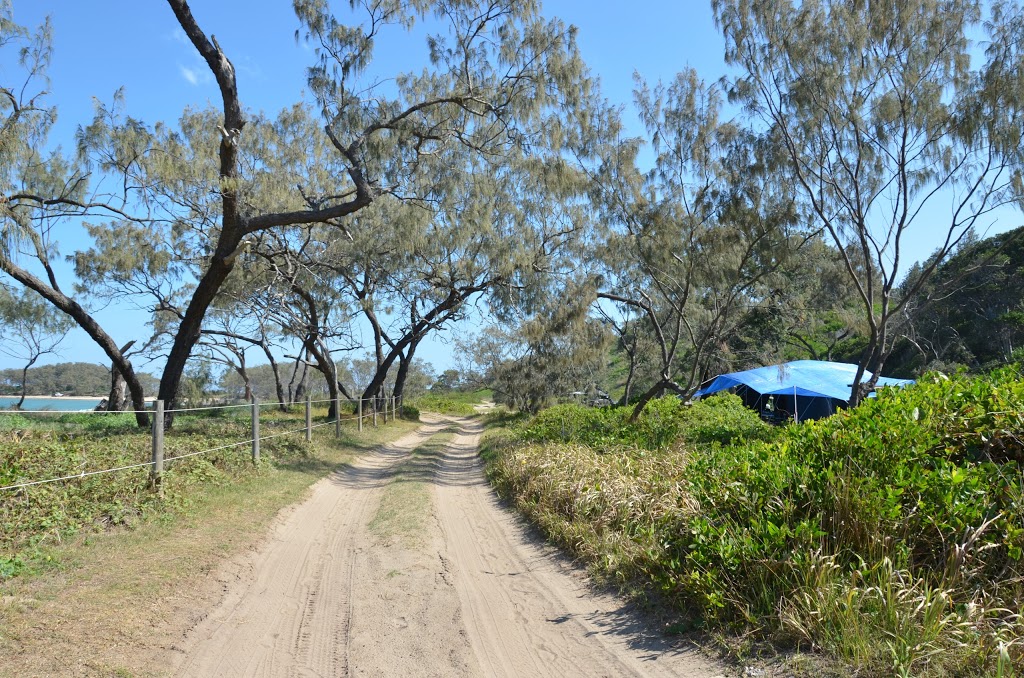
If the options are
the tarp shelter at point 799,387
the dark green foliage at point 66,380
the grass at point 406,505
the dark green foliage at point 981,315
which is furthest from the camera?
the dark green foliage at point 66,380

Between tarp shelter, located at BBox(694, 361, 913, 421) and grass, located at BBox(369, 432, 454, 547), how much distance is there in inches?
562

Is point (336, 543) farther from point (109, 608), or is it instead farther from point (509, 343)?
point (509, 343)

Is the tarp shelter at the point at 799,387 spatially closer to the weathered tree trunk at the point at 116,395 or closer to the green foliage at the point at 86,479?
the green foliage at the point at 86,479

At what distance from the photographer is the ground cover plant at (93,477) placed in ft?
21.3

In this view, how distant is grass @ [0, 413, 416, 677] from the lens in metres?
4.34

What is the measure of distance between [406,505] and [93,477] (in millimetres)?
3989

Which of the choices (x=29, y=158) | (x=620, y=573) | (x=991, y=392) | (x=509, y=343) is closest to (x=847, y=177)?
(x=991, y=392)

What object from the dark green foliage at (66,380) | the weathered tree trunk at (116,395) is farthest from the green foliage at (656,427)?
the dark green foliage at (66,380)

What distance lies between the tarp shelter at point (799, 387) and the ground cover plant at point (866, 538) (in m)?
18.6

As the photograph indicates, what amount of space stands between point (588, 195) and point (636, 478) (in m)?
10.2

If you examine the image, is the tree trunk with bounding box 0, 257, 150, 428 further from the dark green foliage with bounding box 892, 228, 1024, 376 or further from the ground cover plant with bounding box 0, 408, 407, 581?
the dark green foliage with bounding box 892, 228, 1024, 376

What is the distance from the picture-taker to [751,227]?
15.6m

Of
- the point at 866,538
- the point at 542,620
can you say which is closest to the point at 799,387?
the point at 866,538

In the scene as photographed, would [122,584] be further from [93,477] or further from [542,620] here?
[542,620]
